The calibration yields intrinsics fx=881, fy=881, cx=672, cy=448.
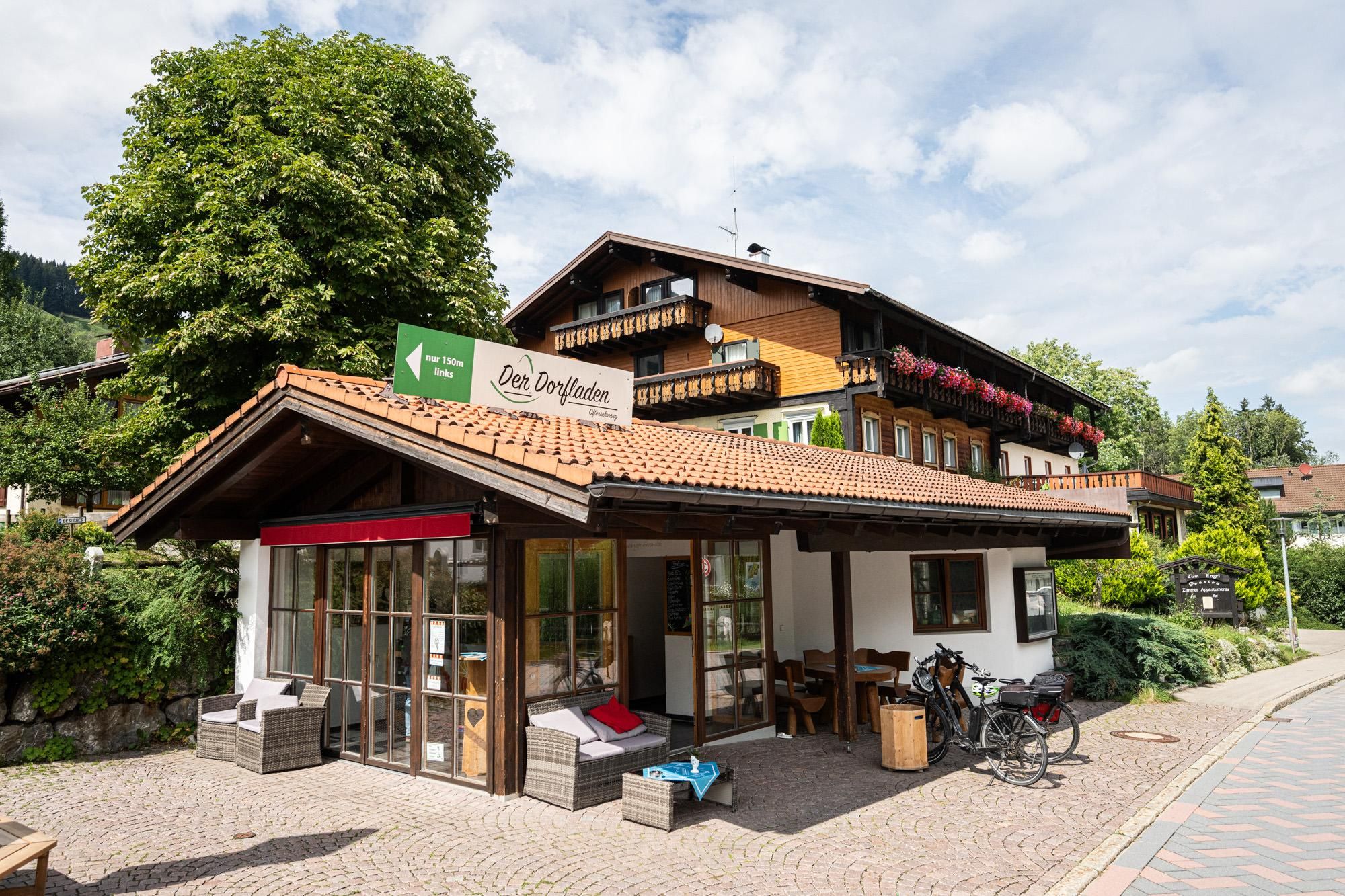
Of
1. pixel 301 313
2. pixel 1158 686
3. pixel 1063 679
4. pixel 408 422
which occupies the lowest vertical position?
pixel 1158 686

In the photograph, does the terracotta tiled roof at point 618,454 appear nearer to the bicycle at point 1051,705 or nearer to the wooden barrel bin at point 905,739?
the bicycle at point 1051,705

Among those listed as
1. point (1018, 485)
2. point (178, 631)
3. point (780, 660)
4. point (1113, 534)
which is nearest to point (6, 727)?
point (178, 631)

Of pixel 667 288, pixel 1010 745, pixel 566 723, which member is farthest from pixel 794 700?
pixel 667 288

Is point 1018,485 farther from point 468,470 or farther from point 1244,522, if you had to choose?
point 468,470

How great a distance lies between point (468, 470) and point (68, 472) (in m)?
21.1

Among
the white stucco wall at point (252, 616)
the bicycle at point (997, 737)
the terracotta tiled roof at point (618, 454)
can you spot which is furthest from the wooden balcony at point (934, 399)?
the white stucco wall at point (252, 616)

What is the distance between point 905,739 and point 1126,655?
7.80 m

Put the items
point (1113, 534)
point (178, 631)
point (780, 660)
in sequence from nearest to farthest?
point (178, 631)
point (780, 660)
point (1113, 534)

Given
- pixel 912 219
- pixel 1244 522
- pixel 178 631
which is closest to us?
pixel 178 631

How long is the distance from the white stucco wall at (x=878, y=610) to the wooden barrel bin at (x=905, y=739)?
3140 mm

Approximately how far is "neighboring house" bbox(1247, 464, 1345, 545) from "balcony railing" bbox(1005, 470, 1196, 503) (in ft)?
64.1

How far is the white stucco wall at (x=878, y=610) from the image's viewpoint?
38.7 feet

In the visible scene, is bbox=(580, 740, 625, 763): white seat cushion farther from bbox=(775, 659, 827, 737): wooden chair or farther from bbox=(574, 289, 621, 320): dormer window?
bbox=(574, 289, 621, 320): dormer window

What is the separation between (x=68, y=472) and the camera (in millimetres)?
22594
